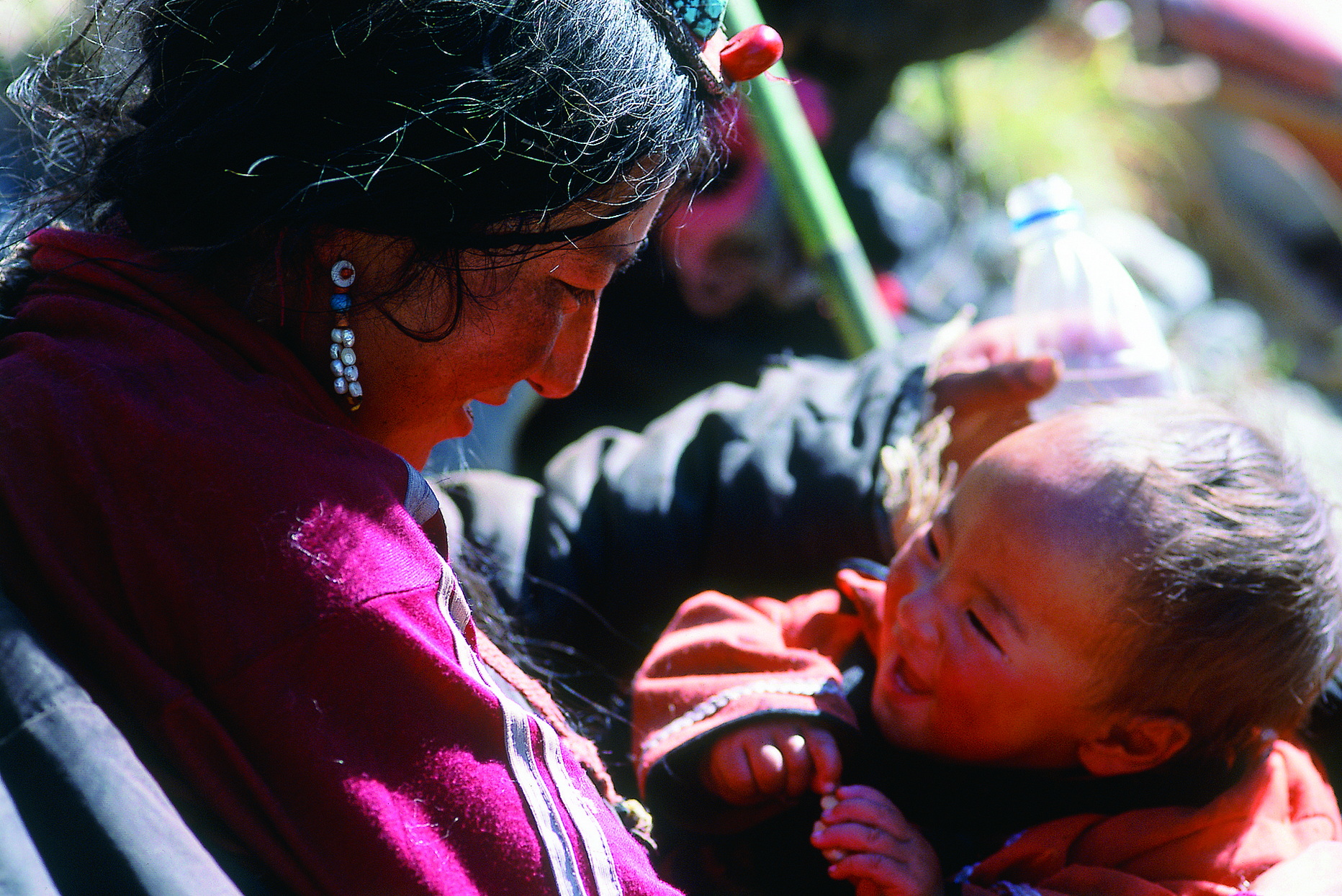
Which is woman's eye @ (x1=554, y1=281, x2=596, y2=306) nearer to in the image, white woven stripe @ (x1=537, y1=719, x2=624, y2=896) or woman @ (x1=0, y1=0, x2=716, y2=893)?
woman @ (x1=0, y1=0, x2=716, y2=893)

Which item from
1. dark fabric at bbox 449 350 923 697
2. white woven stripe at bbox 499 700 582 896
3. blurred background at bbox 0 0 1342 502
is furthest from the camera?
blurred background at bbox 0 0 1342 502

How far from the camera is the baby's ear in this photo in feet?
4.58

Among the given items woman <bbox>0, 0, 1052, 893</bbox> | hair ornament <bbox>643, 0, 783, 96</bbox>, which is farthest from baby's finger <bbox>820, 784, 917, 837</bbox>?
hair ornament <bbox>643, 0, 783, 96</bbox>

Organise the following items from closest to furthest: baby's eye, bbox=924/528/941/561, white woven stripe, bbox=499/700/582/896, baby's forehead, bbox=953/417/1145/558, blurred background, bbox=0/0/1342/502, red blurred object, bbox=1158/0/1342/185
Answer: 1. white woven stripe, bbox=499/700/582/896
2. baby's forehead, bbox=953/417/1145/558
3. baby's eye, bbox=924/528/941/561
4. blurred background, bbox=0/0/1342/502
5. red blurred object, bbox=1158/0/1342/185

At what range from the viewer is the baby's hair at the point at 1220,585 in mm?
1360

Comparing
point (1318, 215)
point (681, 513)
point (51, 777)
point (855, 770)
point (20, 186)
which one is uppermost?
point (20, 186)

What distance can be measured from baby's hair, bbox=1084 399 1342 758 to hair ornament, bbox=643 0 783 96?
26.3 inches

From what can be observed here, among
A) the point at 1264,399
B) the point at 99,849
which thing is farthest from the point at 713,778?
the point at 1264,399

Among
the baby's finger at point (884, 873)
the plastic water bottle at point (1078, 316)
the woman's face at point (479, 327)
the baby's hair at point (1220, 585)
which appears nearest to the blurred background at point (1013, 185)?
the plastic water bottle at point (1078, 316)

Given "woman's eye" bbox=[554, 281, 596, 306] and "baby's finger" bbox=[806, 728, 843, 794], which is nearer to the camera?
"woman's eye" bbox=[554, 281, 596, 306]

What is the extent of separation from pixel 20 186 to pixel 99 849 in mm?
834

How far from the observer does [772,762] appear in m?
1.42

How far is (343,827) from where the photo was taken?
89cm

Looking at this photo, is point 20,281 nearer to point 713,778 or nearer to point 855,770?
point 713,778
